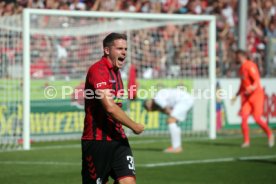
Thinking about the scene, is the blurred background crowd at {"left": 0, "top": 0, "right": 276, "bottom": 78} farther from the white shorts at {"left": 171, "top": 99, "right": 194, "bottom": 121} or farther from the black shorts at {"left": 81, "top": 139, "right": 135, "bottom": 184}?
the black shorts at {"left": 81, "top": 139, "right": 135, "bottom": 184}

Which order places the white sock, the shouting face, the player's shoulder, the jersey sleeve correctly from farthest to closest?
1. the white sock
2. the shouting face
3. the player's shoulder
4. the jersey sleeve

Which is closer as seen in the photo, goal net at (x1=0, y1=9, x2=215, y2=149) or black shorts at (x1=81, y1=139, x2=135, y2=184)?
black shorts at (x1=81, y1=139, x2=135, y2=184)

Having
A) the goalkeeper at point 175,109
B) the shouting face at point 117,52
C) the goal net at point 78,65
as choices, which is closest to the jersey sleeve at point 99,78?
the shouting face at point 117,52

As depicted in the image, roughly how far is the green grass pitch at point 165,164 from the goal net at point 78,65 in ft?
3.21

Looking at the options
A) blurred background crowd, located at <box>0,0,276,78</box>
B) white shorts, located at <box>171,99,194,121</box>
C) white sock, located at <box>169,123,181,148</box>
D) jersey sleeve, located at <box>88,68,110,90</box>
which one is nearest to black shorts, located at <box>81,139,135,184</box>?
jersey sleeve, located at <box>88,68,110,90</box>

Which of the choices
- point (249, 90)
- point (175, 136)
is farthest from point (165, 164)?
point (249, 90)

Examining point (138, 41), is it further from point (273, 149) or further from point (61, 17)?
point (273, 149)

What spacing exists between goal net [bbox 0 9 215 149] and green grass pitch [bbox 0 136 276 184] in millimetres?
978

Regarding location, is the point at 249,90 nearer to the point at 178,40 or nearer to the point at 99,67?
the point at 178,40

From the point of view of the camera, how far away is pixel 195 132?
2291cm

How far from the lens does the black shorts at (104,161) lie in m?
8.28

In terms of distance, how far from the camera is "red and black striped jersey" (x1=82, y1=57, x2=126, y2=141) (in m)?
8.23

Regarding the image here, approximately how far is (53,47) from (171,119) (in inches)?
195

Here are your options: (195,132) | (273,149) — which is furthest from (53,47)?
(273,149)
